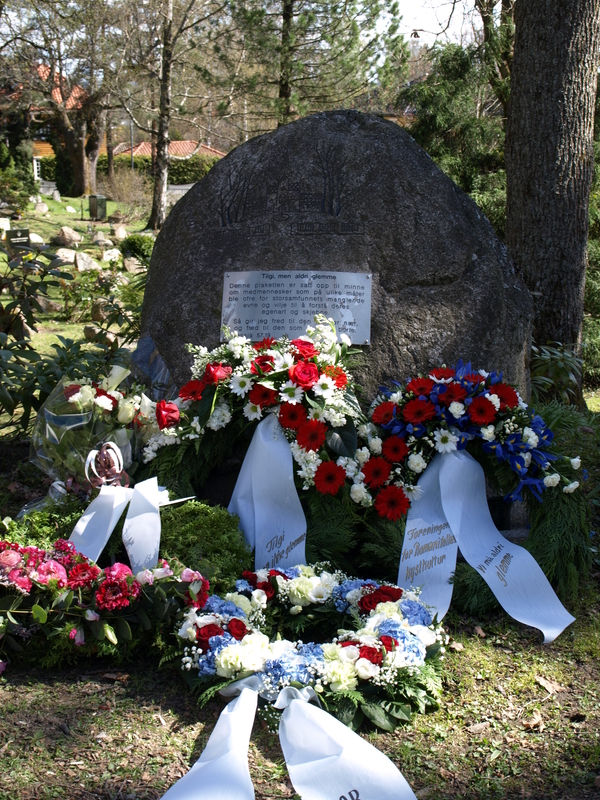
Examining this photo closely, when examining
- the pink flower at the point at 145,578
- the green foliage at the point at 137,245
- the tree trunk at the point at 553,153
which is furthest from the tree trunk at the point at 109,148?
the pink flower at the point at 145,578

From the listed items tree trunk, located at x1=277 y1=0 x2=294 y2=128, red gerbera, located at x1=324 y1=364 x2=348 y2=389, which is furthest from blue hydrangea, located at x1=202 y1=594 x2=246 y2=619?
tree trunk, located at x1=277 y1=0 x2=294 y2=128

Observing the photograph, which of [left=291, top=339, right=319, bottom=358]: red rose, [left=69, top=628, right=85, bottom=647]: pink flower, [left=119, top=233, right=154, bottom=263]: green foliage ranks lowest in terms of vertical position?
[left=69, top=628, right=85, bottom=647]: pink flower

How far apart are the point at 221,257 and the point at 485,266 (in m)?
1.46

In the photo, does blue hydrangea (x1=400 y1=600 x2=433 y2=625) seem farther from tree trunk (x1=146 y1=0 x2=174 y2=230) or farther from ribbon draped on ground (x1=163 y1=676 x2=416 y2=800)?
tree trunk (x1=146 y1=0 x2=174 y2=230)

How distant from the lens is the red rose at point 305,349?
3.34 metres

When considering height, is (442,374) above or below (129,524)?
above

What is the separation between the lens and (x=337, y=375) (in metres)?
3.38

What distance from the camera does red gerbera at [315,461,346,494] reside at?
10.6 feet

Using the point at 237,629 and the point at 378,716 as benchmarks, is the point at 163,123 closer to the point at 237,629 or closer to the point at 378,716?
the point at 237,629

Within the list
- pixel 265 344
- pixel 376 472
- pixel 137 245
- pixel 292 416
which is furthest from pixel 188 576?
pixel 137 245

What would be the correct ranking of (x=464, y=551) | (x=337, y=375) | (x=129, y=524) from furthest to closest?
(x=337, y=375) < (x=464, y=551) < (x=129, y=524)

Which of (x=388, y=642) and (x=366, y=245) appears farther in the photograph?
(x=366, y=245)

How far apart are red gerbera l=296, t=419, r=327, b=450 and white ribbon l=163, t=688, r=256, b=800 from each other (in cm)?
125

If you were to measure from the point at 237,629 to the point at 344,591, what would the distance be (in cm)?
51
